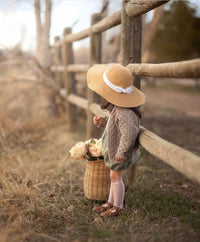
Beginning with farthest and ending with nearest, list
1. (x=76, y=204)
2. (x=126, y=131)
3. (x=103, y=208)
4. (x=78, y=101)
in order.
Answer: (x=78, y=101) → (x=76, y=204) → (x=103, y=208) → (x=126, y=131)

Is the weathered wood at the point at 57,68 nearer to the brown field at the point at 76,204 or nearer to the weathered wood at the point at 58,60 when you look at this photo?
the weathered wood at the point at 58,60

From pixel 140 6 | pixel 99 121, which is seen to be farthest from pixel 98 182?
pixel 140 6

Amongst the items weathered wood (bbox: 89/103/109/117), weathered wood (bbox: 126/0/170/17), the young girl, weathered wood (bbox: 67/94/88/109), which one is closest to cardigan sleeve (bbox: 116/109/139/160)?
the young girl

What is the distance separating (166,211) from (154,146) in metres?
0.89

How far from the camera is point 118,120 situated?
266cm

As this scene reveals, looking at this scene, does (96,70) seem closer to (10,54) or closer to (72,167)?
(72,167)

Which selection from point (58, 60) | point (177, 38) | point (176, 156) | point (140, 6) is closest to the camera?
point (176, 156)

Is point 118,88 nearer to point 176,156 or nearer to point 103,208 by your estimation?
point 176,156

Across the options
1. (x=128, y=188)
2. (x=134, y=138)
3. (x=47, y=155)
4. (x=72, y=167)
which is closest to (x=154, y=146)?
(x=134, y=138)

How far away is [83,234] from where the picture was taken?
8.09 feet

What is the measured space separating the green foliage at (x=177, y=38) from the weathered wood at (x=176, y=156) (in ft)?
52.6

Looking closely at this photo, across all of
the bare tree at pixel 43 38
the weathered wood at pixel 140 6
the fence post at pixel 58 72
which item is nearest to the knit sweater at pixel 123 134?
the weathered wood at pixel 140 6

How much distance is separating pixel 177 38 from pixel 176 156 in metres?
17.6

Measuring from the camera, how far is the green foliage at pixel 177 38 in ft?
58.3
